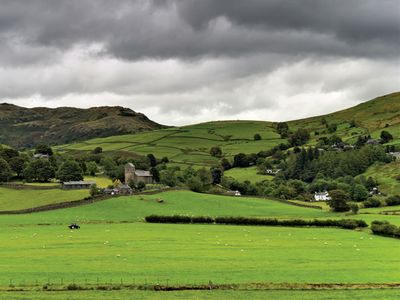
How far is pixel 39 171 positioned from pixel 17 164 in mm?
7822

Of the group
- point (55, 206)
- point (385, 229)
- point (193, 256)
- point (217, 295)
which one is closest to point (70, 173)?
point (55, 206)

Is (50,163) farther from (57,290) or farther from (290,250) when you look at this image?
(57,290)

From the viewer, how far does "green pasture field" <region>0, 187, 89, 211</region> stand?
12775cm

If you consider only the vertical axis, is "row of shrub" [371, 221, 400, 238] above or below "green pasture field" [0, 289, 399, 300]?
Answer: above

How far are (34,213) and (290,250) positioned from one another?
6803 centimetres

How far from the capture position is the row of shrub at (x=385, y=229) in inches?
3371

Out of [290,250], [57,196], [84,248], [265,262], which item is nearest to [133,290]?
[265,262]

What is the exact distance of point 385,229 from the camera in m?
87.2

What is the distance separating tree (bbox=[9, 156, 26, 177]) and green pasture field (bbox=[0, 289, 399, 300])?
12893 centimetres

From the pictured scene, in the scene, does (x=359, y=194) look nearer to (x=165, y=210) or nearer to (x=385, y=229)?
(x=165, y=210)

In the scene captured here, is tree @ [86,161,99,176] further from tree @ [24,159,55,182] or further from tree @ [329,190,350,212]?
tree @ [329,190,350,212]

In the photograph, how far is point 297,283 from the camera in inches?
1871

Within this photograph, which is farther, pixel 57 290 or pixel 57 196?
pixel 57 196

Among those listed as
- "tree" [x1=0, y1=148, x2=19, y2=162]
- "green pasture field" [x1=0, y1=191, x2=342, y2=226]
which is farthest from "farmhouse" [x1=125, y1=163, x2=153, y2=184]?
"green pasture field" [x1=0, y1=191, x2=342, y2=226]
